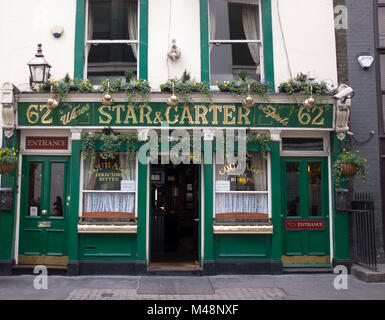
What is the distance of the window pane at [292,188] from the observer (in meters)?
8.49

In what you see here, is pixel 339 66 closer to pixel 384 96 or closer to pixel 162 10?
pixel 384 96

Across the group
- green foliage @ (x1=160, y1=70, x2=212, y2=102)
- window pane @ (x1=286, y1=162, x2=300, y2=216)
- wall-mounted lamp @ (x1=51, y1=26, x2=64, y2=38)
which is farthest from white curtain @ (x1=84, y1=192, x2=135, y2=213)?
wall-mounted lamp @ (x1=51, y1=26, x2=64, y2=38)

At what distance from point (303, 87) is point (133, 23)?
4.25m

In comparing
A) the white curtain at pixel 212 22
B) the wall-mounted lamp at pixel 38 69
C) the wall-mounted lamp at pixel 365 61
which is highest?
the white curtain at pixel 212 22

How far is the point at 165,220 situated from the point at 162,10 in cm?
554

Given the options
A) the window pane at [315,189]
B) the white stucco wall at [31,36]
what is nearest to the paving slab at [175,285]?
the window pane at [315,189]

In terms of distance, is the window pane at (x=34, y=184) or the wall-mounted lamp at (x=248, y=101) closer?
the wall-mounted lamp at (x=248, y=101)

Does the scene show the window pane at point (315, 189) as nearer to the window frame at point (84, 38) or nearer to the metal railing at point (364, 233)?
→ the metal railing at point (364, 233)

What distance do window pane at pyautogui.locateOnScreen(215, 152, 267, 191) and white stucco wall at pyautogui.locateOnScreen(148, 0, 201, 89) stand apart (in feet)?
7.11

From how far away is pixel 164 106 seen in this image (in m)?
8.09

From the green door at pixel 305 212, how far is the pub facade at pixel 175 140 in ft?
0.08

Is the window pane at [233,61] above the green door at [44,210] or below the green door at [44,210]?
above
